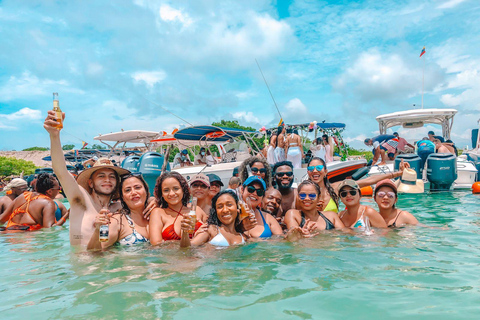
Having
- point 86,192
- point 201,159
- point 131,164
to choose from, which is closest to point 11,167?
point 201,159

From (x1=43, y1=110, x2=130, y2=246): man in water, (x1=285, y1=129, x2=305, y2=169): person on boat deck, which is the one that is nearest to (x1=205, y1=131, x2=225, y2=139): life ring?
(x1=285, y1=129, x2=305, y2=169): person on boat deck

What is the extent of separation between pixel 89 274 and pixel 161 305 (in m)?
1.15

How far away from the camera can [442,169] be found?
29.9 feet

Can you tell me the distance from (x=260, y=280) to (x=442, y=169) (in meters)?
8.07

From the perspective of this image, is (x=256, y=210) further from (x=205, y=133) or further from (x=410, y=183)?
(x=205, y=133)

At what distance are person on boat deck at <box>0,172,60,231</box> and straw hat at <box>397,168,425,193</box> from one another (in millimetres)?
7496

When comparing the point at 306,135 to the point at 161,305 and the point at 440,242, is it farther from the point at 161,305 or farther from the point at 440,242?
the point at 161,305

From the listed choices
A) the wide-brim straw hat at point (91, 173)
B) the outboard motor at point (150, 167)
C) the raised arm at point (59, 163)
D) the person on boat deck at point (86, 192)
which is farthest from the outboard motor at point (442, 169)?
the raised arm at point (59, 163)

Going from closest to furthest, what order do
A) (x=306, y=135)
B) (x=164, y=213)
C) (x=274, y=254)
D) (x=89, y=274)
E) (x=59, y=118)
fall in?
(x=59, y=118), (x=89, y=274), (x=274, y=254), (x=164, y=213), (x=306, y=135)

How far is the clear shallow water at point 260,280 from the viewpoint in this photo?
2.43 m

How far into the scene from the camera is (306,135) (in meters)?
13.5

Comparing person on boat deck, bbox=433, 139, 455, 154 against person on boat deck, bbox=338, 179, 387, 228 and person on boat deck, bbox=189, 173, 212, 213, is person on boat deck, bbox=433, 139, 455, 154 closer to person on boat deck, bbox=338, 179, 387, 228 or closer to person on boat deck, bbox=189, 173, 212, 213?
person on boat deck, bbox=338, 179, 387, 228

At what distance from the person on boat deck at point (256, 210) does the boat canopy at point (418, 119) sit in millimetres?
12503

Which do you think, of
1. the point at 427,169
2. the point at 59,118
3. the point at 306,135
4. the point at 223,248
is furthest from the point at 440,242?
the point at 306,135
